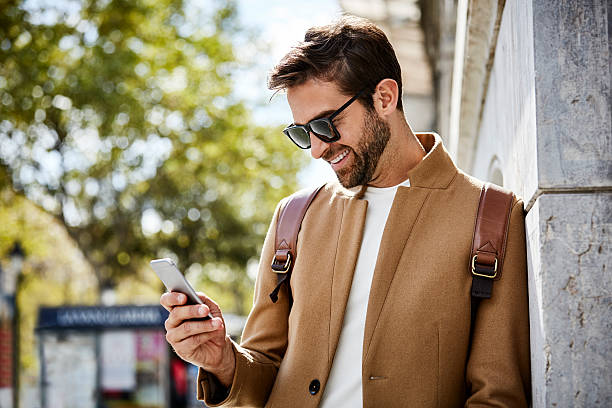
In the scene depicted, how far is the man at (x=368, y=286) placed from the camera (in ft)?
7.54

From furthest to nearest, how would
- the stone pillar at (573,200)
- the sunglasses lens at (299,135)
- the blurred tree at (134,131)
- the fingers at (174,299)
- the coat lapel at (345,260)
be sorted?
the blurred tree at (134,131) < the sunglasses lens at (299,135) < the coat lapel at (345,260) < the fingers at (174,299) < the stone pillar at (573,200)

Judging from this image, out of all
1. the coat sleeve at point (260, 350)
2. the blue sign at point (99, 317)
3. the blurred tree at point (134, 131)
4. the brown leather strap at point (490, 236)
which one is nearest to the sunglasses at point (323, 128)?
the coat sleeve at point (260, 350)

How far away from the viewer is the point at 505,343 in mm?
2254

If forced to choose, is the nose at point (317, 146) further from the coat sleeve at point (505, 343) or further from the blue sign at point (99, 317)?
the blue sign at point (99, 317)

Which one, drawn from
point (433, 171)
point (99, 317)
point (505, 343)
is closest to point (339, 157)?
point (433, 171)

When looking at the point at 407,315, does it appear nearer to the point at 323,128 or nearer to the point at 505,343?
the point at 505,343

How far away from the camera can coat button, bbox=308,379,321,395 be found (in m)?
2.43

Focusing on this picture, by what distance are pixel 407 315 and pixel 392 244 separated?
→ 0.86 feet

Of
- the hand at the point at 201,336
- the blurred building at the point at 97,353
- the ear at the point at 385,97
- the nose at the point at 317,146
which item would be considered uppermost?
the ear at the point at 385,97

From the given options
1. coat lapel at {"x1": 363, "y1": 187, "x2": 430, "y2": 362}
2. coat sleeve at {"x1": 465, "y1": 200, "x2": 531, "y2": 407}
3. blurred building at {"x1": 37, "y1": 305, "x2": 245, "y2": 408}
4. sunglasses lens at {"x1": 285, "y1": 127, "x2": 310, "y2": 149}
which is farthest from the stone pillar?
blurred building at {"x1": 37, "y1": 305, "x2": 245, "y2": 408}

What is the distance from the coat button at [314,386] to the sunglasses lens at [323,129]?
2.85 ft

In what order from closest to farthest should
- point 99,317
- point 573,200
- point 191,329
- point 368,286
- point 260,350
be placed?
point 573,200, point 191,329, point 368,286, point 260,350, point 99,317

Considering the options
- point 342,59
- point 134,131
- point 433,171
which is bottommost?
point 433,171

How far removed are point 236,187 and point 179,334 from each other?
53.9 feet
